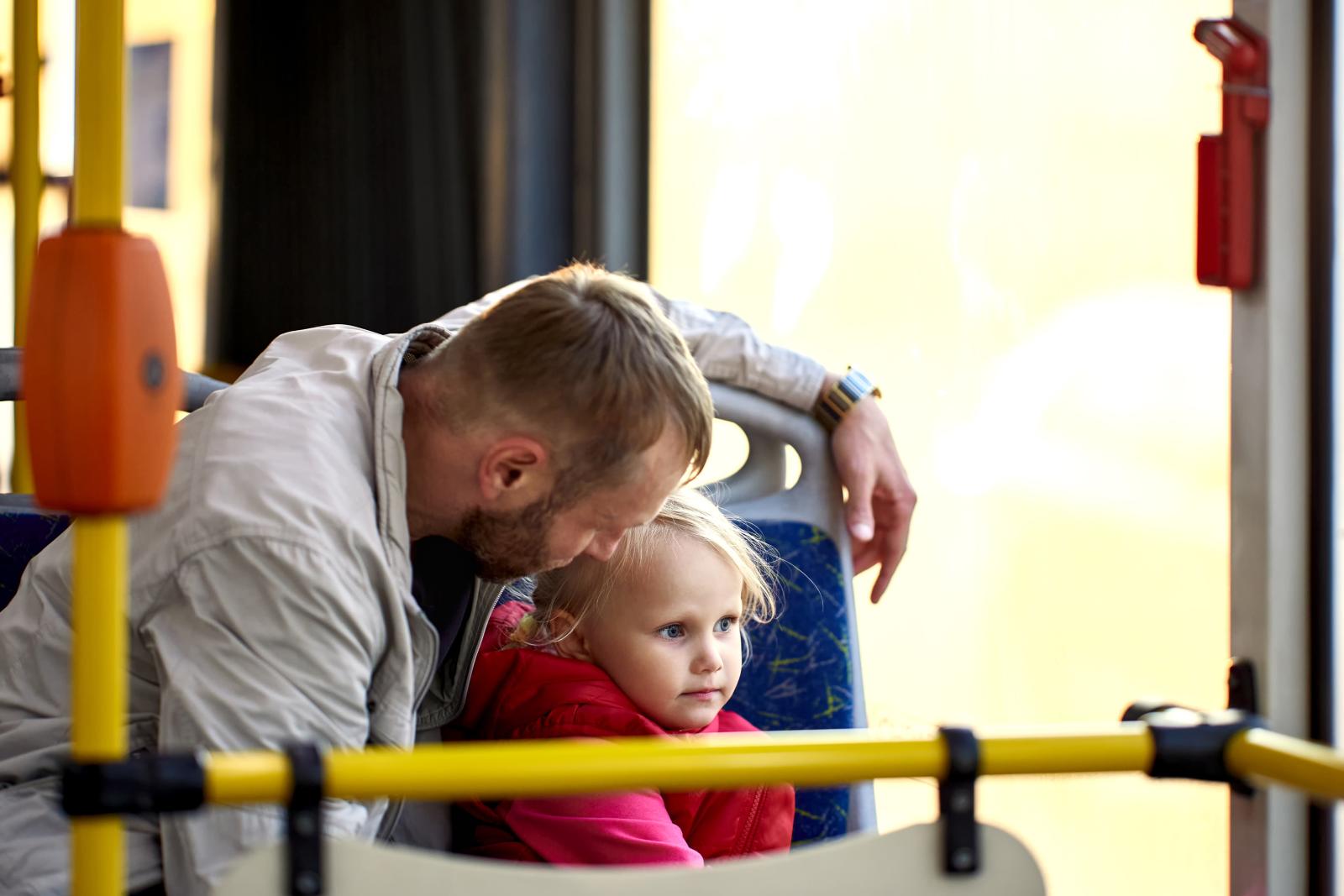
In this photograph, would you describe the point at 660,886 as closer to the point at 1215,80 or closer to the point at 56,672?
the point at 56,672

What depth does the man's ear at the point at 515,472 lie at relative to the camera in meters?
1.32

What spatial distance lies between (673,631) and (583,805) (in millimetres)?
223

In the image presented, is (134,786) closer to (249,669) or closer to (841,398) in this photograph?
(249,669)

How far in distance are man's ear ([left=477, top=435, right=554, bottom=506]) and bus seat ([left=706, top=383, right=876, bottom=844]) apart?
1.47ft

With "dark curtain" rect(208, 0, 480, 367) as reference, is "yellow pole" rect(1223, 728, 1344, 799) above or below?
below

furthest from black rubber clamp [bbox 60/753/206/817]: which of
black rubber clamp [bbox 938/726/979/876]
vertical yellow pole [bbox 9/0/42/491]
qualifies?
vertical yellow pole [bbox 9/0/42/491]

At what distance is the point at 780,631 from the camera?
1.77m

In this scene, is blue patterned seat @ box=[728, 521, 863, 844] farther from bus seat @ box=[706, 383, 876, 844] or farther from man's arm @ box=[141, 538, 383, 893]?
man's arm @ box=[141, 538, 383, 893]

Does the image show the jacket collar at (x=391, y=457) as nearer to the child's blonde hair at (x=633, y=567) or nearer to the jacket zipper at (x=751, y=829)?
the child's blonde hair at (x=633, y=567)

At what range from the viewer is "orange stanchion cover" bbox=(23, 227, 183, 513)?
28.6 inches

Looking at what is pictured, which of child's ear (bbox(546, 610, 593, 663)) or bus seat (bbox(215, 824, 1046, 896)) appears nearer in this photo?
bus seat (bbox(215, 824, 1046, 896))

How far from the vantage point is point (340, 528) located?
3.96 feet

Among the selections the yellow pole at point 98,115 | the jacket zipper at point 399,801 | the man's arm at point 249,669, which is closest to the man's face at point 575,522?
the jacket zipper at point 399,801

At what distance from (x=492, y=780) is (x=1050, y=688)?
1.39 m
